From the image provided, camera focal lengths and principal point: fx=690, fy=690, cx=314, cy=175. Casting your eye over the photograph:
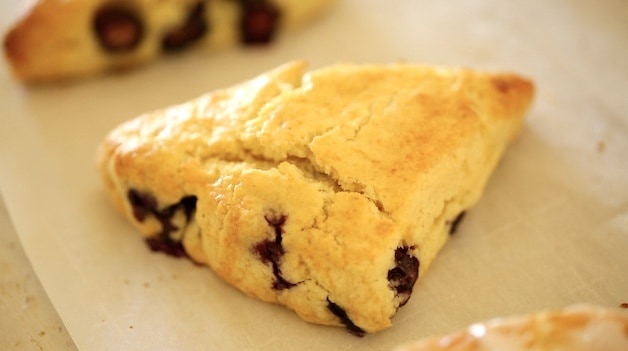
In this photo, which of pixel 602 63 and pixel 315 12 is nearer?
pixel 602 63

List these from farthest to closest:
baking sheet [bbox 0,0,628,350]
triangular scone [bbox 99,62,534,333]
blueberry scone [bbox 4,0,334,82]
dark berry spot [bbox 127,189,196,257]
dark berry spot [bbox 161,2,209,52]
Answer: dark berry spot [bbox 161,2,209,52], blueberry scone [bbox 4,0,334,82], dark berry spot [bbox 127,189,196,257], baking sheet [bbox 0,0,628,350], triangular scone [bbox 99,62,534,333]

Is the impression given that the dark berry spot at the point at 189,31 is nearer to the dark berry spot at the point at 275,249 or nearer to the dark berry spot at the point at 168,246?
the dark berry spot at the point at 168,246

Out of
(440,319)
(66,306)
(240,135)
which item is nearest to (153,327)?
(66,306)

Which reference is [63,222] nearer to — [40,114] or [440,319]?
[40,114]

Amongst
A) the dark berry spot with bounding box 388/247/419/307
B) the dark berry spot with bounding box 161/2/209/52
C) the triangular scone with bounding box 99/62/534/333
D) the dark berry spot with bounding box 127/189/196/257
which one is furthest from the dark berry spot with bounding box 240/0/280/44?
the dark berry spot with bounding box 388/247/419/307

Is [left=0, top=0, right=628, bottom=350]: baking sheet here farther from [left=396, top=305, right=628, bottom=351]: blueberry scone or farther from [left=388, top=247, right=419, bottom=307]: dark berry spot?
[left=396, top=305, right=628, bottom=351]: blueberry scone

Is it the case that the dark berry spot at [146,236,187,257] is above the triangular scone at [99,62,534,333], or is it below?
below

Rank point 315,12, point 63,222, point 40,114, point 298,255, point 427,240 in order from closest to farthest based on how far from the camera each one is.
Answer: point 298,255, point 427,240, point 63,222, point 40,114, point 315,12
